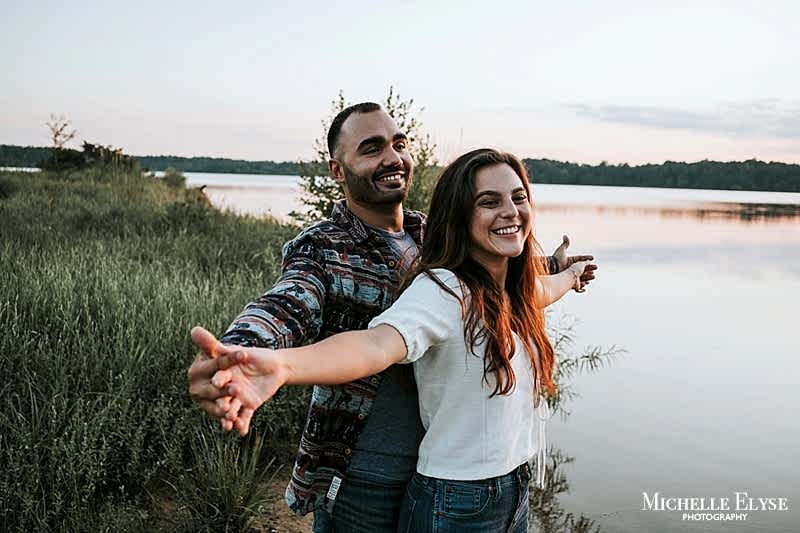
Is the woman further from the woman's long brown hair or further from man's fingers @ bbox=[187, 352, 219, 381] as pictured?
man's fingers @ bbox=[187, 352, 219, 381]

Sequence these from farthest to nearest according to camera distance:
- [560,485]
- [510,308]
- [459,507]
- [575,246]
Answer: [575,246] < [560,485] < [510,308] < [459,507]

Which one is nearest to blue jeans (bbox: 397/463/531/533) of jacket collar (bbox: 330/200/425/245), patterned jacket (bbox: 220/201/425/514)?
patterned jacket (bbox: 220/201/425/514)

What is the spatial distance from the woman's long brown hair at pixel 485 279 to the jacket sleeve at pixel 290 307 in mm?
282

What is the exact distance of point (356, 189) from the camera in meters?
2.60

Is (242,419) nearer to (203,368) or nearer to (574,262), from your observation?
(203,368)

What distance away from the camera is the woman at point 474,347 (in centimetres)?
217

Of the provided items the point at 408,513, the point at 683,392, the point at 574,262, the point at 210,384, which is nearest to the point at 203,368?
the point at 210,384

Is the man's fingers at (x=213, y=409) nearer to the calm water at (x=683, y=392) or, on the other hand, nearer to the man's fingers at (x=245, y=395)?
the man's fingers at (x=245, y=395)

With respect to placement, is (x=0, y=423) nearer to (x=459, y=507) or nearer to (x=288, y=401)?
(x=288, y=401)

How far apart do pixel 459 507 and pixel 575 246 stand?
22.5 metres

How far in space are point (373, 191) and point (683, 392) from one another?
763 centimetres

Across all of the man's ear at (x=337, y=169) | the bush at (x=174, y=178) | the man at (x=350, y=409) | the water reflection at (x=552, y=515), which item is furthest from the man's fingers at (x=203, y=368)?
the bush at (x=174, y=178)

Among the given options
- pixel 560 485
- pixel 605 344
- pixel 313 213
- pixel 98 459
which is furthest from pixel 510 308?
pixel 605 344

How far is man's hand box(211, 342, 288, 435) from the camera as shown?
1.46 meters
